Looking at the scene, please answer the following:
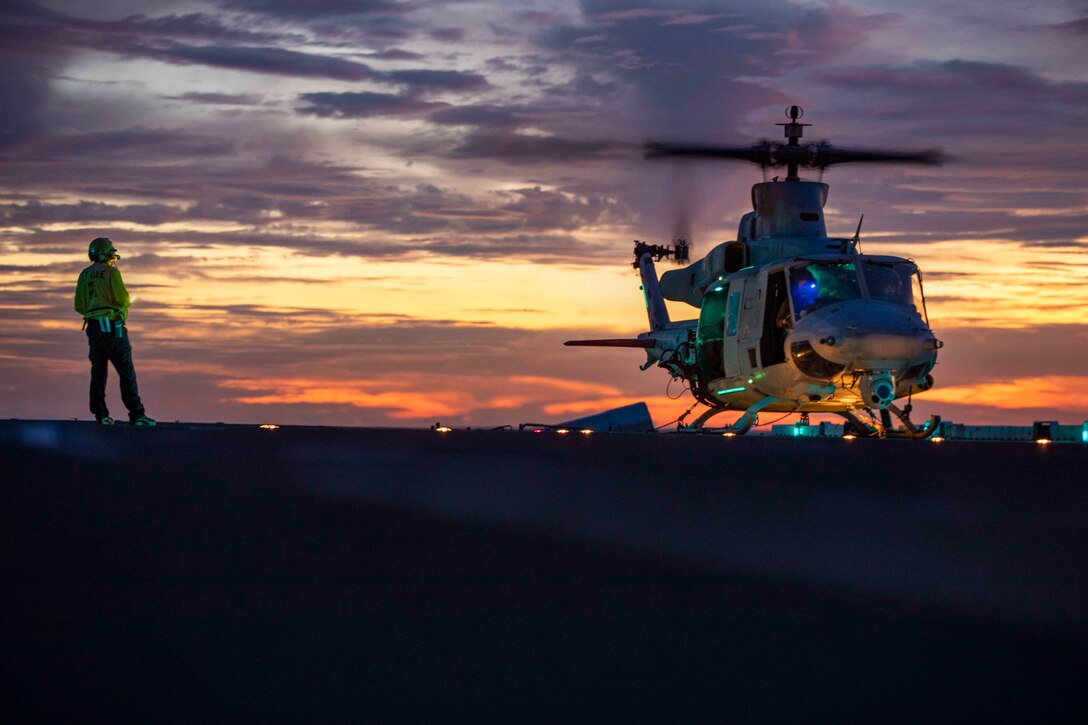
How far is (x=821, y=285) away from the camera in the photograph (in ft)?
64.4

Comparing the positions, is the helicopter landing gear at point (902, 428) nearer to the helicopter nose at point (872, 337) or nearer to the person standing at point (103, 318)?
the helicopter nose at point (872, 337)

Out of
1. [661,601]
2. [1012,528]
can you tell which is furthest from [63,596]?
[1012,528]

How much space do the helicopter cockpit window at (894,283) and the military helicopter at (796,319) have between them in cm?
2

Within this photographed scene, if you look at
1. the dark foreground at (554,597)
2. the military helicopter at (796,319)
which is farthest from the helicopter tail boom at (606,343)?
the dark foreground at (554,597)

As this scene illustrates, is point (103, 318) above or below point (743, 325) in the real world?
below

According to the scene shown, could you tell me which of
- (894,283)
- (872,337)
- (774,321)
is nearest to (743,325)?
(774,321)

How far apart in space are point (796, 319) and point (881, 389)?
182 cm

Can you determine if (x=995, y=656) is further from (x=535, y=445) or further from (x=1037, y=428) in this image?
(x=1037, y=428)

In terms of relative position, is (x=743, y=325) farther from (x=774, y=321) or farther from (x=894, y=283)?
(x=894, y=283)

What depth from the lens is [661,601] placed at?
6691 mm

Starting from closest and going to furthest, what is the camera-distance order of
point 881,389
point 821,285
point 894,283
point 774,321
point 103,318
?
point 103,318, point 881,389, point 821,285, point 894,283, point 774,321

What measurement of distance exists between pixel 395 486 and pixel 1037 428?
12231 mm

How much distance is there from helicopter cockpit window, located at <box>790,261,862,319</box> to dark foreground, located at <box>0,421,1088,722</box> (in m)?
10.3

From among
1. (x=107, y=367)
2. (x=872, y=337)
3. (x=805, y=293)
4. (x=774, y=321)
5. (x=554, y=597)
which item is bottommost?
(x=554, y=597)
